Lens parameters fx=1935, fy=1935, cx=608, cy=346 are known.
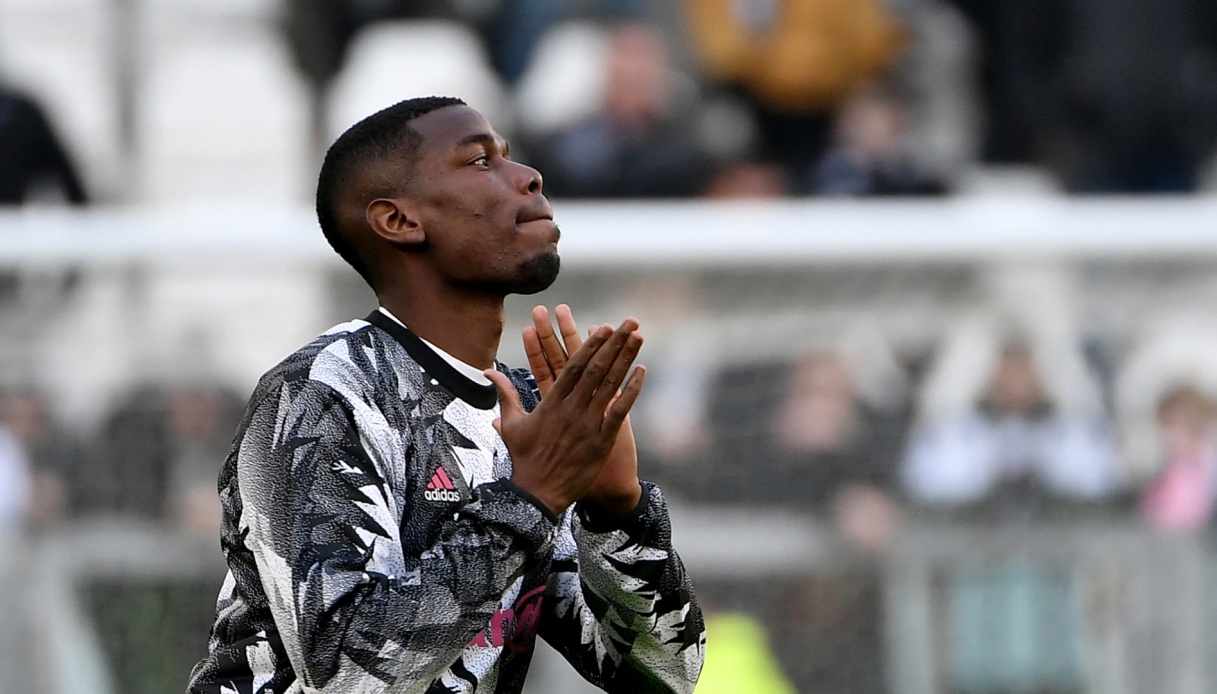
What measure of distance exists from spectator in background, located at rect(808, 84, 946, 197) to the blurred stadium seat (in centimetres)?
157

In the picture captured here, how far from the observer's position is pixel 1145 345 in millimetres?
6852

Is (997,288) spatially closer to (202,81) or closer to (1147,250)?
(1147,250)

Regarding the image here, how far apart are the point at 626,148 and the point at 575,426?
5.78 m

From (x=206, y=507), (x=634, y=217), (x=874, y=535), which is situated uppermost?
(x=634, y=217)

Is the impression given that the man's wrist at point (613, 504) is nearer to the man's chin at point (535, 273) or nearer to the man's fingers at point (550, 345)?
the man's fingers at point (550, 345)

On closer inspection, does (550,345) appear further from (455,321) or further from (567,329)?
(455,321)

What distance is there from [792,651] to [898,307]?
4.21ft

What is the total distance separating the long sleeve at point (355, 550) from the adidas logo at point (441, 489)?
7 cm

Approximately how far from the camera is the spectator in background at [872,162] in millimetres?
8156

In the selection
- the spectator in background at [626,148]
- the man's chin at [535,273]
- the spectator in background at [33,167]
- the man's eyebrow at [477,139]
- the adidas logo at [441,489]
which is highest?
the man's eyebrow at [477,139]

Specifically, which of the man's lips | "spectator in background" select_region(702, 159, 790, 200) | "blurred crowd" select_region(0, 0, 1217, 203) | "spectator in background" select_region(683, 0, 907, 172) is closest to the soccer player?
the man's lips

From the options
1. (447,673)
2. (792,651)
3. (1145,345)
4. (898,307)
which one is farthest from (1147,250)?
(447,673)

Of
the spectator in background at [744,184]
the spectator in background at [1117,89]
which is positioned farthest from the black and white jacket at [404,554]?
the spectator in background at [1117,89]

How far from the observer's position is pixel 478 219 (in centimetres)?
287
